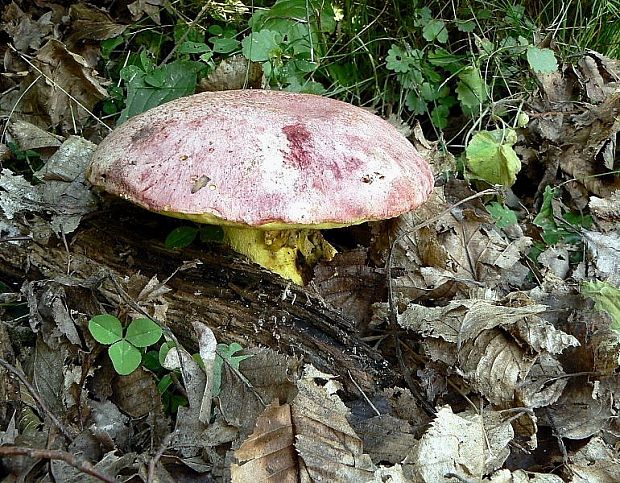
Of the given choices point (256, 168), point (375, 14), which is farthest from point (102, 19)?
point (256, 168)

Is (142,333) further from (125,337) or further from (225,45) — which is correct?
(225,45)

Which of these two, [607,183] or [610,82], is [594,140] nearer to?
[607,183]

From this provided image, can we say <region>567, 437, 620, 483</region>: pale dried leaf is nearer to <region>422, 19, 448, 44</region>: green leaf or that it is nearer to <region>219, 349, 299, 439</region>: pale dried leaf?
<region>219, 349, 299, 439</region>: pale dried leaf

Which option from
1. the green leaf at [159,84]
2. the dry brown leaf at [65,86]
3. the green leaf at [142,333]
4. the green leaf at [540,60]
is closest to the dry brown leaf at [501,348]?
the green leaf at [142,333]

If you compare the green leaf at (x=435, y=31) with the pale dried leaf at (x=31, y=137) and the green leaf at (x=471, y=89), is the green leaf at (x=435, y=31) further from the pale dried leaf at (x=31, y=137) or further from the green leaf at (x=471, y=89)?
the pale dried leaf at (x=31, y=137)

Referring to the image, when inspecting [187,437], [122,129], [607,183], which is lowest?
[607,183]

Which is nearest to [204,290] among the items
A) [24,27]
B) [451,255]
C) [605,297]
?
[451,255]

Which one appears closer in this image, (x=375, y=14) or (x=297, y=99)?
(x=297, y=99)
